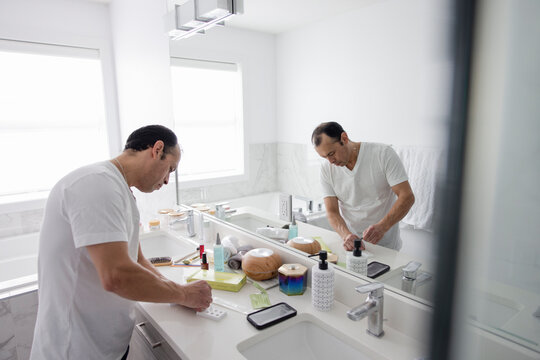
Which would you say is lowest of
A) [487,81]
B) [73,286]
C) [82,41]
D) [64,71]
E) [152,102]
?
[73,286]

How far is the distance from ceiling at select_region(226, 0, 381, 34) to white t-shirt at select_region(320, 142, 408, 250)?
473mm

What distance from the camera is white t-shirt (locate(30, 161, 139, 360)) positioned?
90cm

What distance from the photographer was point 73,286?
990 millimetres

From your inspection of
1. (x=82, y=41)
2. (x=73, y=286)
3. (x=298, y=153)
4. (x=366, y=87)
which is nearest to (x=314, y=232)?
(x=298, y=153)

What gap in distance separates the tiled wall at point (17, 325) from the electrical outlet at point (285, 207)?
133 cm

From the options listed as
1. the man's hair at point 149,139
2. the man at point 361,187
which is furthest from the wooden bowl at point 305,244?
the man's hair at point 149,139

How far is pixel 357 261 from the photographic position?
122cm

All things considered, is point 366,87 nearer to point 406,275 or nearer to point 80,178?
Answer: point 406,275

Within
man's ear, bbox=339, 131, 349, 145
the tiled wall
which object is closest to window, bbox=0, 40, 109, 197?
the tiled wall

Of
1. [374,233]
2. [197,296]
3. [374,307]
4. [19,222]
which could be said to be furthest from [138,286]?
[19,222]

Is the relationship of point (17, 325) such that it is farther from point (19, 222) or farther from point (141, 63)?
point (141, 63)

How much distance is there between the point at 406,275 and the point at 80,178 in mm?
996

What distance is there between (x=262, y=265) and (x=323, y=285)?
328mm

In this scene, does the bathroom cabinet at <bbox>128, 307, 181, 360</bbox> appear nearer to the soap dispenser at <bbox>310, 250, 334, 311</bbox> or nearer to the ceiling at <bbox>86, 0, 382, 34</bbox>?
the soap dispenser at <bbox>310, 250, 334, 311</bbox>
